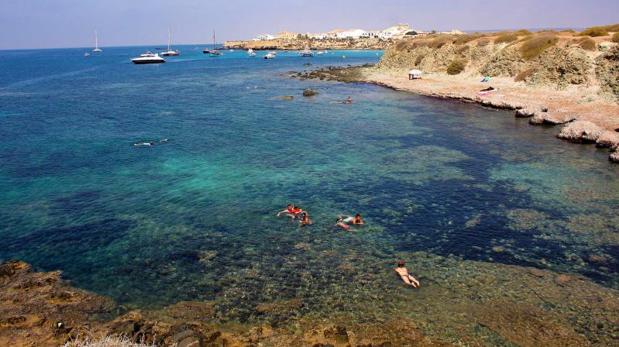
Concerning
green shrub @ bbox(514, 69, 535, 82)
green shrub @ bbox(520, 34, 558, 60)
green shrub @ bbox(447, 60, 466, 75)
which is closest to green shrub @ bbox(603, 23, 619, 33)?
green shrub @ bbox(520, 34, 558, 60)

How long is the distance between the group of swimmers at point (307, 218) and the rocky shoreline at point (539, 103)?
95.4 feet

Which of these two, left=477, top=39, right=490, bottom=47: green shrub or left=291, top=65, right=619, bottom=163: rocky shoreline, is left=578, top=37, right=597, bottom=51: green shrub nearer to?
left=291, top=65, right=619, bottom=163: rocky shoreline

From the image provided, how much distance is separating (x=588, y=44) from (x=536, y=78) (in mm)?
9130

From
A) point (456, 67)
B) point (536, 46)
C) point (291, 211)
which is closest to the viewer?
point (291, 211)

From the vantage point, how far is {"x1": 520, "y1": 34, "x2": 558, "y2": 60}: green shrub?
3142 inches

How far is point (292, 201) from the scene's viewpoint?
3262 cm

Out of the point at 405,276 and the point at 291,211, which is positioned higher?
the point at 291,211

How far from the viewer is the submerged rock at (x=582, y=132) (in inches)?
1831

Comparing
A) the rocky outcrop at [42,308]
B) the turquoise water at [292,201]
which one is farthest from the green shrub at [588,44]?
the rocky outcrop at [42,308]

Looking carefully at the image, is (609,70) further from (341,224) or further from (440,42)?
A: (341,224)

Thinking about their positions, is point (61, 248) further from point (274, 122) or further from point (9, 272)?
point (274, 122)

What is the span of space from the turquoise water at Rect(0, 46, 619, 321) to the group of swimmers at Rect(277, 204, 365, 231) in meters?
0.61

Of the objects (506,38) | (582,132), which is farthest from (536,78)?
(582,132)

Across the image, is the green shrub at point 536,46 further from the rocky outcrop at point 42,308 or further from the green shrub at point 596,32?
the rocky outcrop at point 42,308
